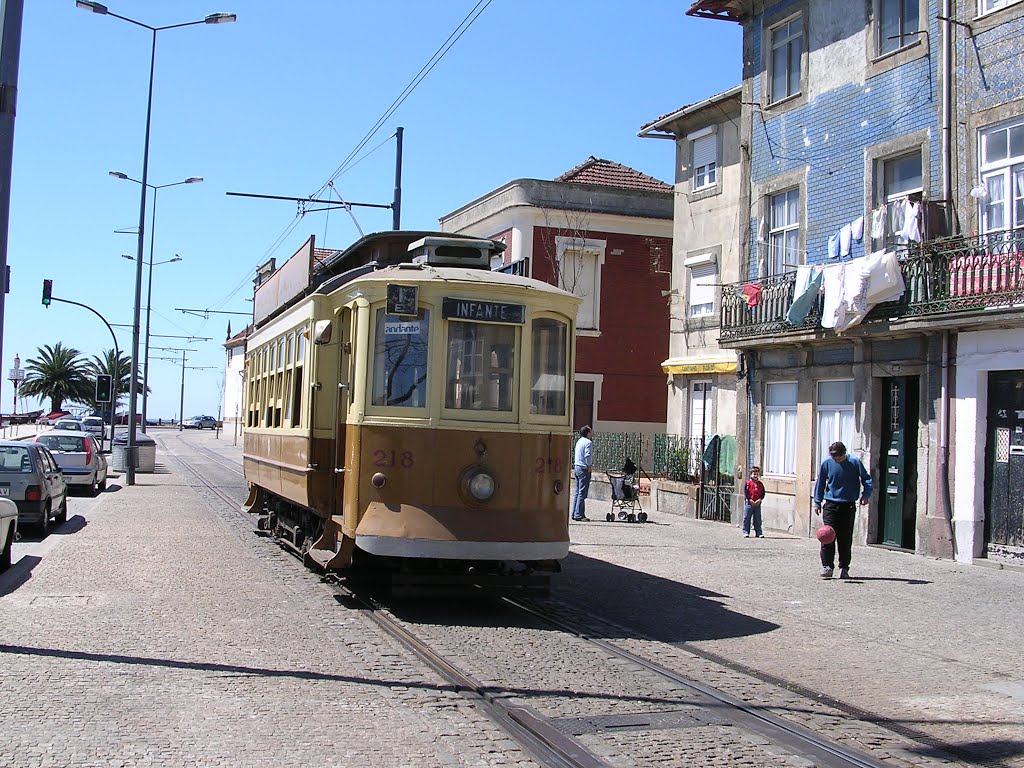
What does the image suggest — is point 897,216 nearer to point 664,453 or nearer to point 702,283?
point 702,283

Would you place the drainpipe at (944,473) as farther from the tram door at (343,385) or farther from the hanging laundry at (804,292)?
the tram door at (343,385)

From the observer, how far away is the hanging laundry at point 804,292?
1909 cm

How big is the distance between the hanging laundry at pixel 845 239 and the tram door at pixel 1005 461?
3.58 m

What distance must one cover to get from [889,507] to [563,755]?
45.4 ft

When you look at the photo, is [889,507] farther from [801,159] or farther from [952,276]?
[801,159]

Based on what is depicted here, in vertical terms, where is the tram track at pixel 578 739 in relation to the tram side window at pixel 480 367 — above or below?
below

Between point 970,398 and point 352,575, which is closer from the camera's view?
point 352,575

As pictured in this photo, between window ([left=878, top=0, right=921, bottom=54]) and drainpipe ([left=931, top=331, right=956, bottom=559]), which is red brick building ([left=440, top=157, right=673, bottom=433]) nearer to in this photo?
window ([left=878, top=0, right=921, bottom=54])

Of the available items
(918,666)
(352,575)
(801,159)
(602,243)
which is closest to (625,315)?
(602,243)

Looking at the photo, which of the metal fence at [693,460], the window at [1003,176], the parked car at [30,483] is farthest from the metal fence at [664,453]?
the parked car at [30,483]

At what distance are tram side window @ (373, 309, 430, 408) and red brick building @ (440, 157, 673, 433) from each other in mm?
22825

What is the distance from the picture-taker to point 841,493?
1380 centimetres

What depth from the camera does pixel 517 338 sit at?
10.4 meters

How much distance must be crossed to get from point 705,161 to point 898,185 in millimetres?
7741
